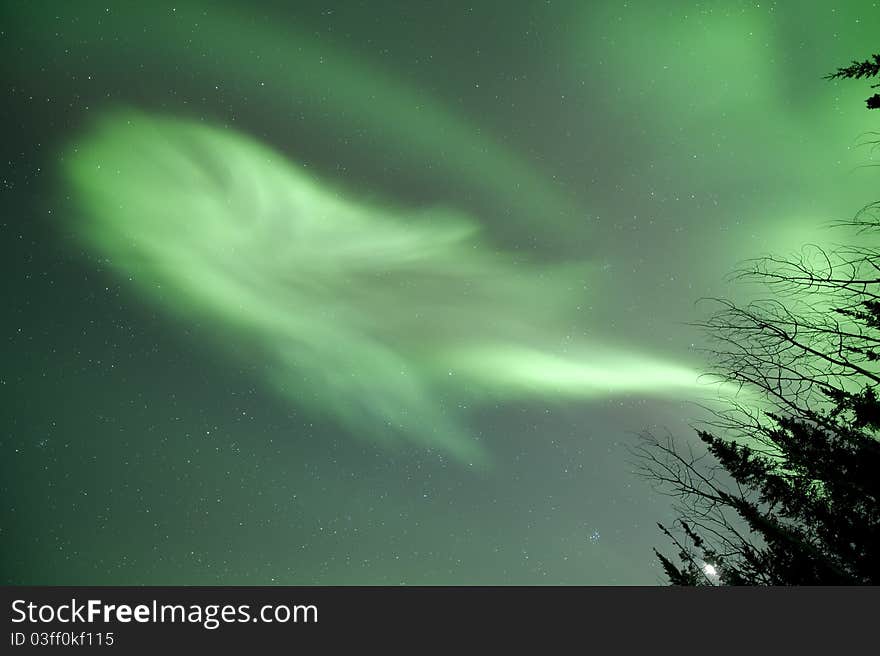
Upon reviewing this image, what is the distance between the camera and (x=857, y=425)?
7121mm

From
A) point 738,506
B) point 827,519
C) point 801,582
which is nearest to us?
point 738,506
